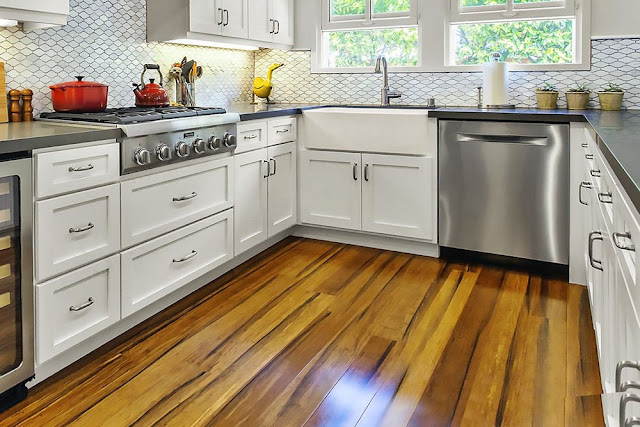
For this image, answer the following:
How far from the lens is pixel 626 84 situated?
3422mm

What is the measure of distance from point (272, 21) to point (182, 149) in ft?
6.22

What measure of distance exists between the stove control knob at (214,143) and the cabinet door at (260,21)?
1.27 meters

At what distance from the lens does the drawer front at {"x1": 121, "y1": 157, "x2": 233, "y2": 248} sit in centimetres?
239

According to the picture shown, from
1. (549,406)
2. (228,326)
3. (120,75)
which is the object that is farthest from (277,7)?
(549,406)

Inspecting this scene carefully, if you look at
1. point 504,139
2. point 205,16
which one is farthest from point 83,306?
point 504,139

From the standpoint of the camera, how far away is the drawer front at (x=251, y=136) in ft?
10.5

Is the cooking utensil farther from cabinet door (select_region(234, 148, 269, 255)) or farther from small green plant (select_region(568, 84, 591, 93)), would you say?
small green plant (select_region(568, 84, 591, 93))

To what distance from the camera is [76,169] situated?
81.5 inches

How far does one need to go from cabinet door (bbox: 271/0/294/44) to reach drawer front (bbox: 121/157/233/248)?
1.54 m

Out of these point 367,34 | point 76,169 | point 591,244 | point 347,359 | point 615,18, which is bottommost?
point 347,359

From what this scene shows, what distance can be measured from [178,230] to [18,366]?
960 millimetres

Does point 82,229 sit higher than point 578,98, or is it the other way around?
point 578,98

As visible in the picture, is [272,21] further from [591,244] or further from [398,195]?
[591,244]

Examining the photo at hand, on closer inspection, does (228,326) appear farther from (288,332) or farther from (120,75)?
(120,75)
